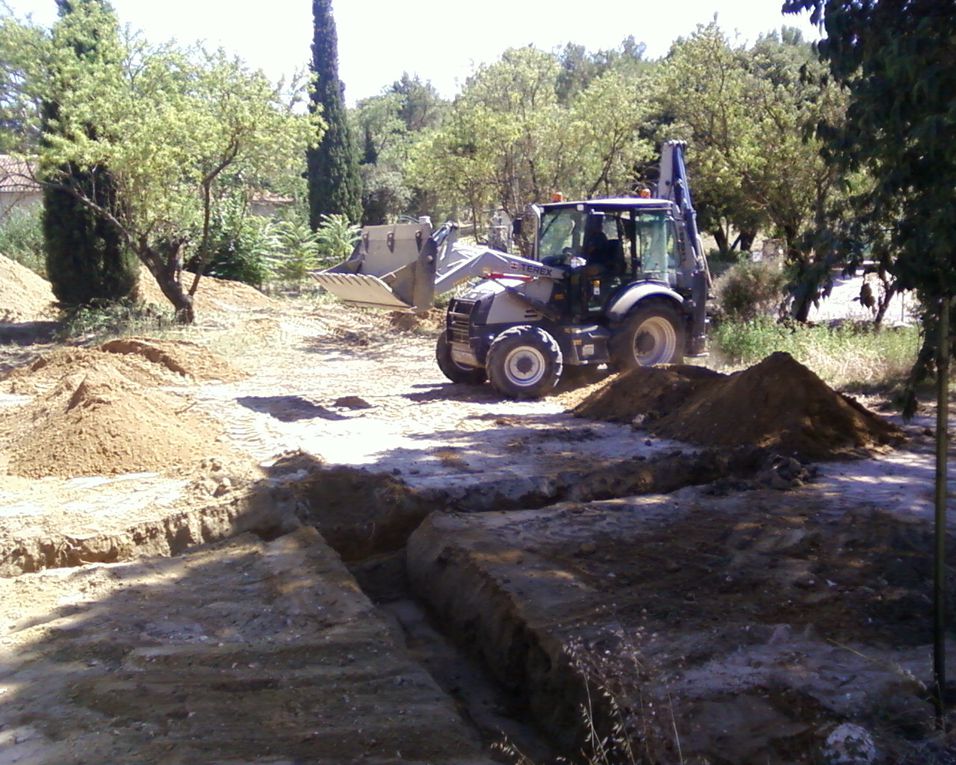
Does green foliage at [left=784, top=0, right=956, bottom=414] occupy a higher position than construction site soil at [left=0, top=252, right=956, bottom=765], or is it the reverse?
green foliage at [left=784, top=0, right=956, bottom=414]

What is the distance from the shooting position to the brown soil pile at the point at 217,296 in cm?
2286

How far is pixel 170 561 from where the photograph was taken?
718 cm

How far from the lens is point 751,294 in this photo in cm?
1742

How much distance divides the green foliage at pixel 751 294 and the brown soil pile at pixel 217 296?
35.2 ft

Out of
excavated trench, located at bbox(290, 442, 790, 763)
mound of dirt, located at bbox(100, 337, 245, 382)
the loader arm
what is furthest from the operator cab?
mound of dirt, located at bbox(100, 337, 245, 382)

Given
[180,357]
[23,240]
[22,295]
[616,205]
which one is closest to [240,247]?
[22,295]

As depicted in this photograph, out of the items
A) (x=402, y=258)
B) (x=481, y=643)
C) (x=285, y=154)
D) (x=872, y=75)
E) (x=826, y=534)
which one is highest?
(x=285, y=154)

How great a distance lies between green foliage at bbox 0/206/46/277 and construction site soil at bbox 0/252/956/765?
51.6 ft

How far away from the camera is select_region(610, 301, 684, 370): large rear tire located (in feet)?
43.5

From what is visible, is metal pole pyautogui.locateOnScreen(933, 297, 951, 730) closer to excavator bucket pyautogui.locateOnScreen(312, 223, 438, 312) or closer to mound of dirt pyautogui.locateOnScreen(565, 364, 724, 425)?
mound of dirt pyautogui.locateOnScreen(565, 364, 724, 425)

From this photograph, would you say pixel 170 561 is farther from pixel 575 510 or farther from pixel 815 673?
pixel 815 673

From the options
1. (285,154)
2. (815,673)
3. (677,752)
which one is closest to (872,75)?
(815,673)

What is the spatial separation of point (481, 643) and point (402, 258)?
23.6ft

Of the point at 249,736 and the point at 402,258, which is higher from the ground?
A: the point at 402,258
